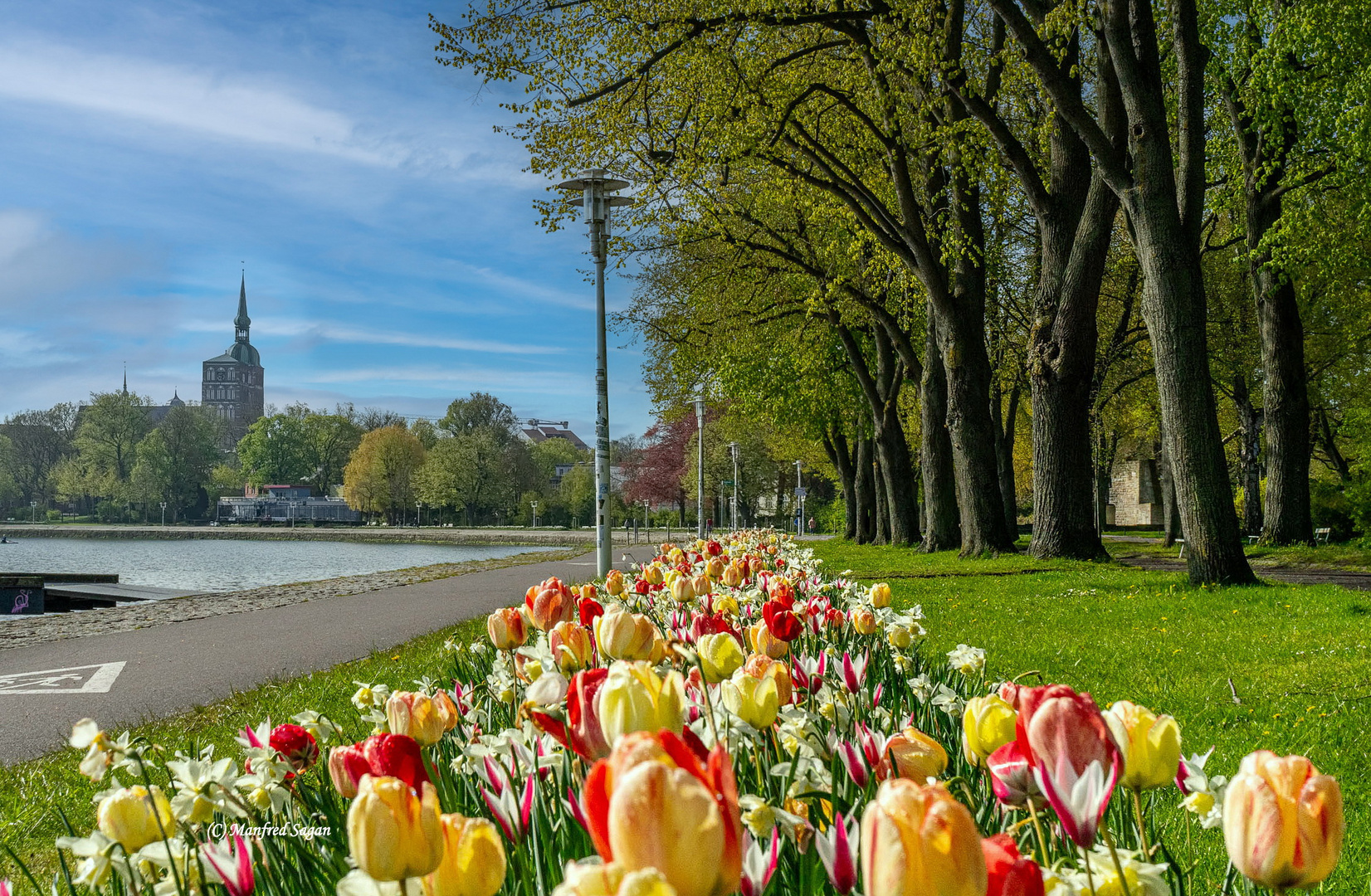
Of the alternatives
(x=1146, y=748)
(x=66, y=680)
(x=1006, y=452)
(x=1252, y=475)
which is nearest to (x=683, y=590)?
(x=1146, y=748)

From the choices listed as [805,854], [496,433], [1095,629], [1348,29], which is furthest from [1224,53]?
[496,433]

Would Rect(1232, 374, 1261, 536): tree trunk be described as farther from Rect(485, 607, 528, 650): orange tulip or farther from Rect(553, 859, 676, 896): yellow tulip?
Rect(553, 859, 676, 896): yellow tulip

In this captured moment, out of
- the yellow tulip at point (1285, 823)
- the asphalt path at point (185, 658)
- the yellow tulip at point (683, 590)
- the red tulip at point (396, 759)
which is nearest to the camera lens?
the yellow tulip at point (1285, 823)

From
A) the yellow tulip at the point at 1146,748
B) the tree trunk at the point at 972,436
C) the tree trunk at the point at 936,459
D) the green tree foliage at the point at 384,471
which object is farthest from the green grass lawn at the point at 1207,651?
the green tree foliage at the point at 384,471

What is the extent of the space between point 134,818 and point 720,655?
3.46ft

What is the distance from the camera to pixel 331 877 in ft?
5.72

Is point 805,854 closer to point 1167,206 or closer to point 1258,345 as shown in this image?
point 1167,206

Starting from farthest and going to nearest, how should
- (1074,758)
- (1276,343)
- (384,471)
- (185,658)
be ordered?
(384,471)
(1276,343)
(185,658)
(1074,758)

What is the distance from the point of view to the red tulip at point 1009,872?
2.89 ft

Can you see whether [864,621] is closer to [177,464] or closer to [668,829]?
[668,829]

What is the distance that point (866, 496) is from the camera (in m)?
30.7

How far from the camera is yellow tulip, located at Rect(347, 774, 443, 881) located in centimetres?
101

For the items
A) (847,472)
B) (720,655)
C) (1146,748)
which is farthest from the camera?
(847,472)

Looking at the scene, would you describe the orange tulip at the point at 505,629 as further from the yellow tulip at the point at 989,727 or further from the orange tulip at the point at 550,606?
the yellow tulip at the point at 989,727
